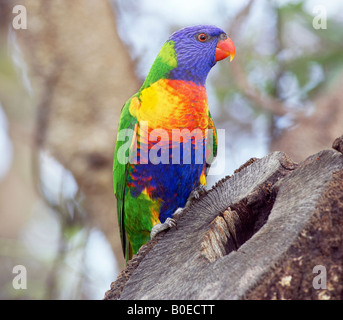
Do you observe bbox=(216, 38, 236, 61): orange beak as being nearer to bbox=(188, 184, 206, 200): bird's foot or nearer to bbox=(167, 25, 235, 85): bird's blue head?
bbox=(167, 25, 235, 85): bird's blue head

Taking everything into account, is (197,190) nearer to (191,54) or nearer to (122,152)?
(122,152)

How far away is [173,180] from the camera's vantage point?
2787 mm

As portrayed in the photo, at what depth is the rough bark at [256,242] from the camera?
4.25 ft

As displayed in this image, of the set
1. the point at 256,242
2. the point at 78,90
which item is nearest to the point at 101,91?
the point at 78,90

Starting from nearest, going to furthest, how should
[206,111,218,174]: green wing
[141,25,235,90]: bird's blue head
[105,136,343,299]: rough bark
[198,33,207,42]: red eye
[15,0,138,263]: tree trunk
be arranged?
1. [105,136,343,299]: rough bark
2. [141,25,235,90]: bird's blue head
3. [206,111,218,174]: green wing
4. [198,33,207,42]: red eye
5. [15,0,138,263]: tree trunk

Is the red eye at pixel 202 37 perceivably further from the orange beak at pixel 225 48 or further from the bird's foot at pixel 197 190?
the bird's foot at pixel 197 190

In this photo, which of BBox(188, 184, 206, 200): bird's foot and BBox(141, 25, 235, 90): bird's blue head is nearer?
BBox(188, 184, 206, 200): bird's foot

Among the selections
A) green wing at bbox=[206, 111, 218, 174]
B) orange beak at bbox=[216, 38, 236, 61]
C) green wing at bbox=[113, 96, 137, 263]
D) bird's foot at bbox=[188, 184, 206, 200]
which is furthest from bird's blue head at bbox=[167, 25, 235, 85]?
bird's foot at bbox=[188, 184, 206, 200]

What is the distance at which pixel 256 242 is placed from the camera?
1428mm

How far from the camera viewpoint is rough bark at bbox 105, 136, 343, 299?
130 centimetres

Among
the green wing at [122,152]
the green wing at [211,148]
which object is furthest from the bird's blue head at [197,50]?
the green wing at [122,152]

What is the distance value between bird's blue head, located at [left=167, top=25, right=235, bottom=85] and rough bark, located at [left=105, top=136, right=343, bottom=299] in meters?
1.18
